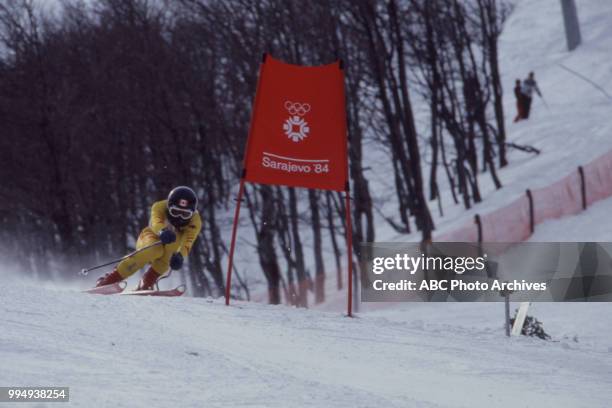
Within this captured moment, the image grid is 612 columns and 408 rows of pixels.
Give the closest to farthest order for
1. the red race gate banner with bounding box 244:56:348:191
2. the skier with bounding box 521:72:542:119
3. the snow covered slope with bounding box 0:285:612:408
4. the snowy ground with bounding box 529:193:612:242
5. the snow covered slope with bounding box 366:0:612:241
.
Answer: the snow covered slope with bounding box 0:285:612:408, the red race gate banner with bounding box 244:56:348:191, the snowy ground with bounding box 529:193:612:242, the snow covered slope with bounding box 366:0:612:241, the skier with bounding box 521:72:542:119

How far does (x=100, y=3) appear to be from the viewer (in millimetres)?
32000

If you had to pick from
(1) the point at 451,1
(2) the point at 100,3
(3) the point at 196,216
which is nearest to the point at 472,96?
(1) the point at 451,1

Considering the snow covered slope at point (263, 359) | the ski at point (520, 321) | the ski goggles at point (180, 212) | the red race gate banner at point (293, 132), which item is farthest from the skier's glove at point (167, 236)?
the ski at point (520, 321)

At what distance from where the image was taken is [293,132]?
37.2ft

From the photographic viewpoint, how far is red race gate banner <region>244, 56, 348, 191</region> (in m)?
11.3

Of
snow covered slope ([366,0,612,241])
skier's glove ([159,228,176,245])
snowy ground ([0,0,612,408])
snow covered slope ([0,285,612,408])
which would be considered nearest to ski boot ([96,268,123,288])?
skier's glove ([159,228,176,245])

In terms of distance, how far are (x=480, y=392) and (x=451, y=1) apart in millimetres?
26119

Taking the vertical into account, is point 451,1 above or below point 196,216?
above

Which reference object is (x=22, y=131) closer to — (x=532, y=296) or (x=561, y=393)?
(x=532, y=296)

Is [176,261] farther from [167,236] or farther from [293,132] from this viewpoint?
[293,132]

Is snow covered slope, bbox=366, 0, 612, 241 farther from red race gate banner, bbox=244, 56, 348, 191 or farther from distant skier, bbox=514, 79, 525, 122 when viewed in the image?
red race gate banner, bbox=244, 56, 348, 191

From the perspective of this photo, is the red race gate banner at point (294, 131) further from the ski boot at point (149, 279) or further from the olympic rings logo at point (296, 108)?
the ski boot at point (149, 279)

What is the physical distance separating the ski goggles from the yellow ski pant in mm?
271

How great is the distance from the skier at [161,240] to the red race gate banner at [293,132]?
1674 mm
